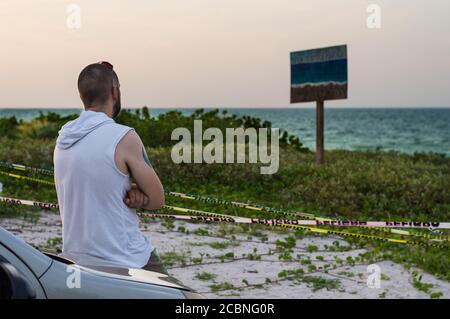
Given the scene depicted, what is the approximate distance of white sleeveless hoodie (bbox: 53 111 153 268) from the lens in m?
3.50

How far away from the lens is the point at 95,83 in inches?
142

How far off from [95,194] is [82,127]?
342 millimetres

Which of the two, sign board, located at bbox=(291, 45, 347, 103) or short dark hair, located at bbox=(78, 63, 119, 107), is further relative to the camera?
A: sign board, located at bbox=(291, 45, 347, 103)

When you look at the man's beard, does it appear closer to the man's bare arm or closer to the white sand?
the man's bare arm

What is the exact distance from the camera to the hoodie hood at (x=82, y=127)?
3537 mm

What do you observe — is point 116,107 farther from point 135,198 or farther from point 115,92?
point 135,198

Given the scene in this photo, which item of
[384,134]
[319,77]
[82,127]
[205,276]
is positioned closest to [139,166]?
[82,127]

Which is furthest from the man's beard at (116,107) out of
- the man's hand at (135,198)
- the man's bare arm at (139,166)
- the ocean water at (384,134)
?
the ocean water at (384,134)

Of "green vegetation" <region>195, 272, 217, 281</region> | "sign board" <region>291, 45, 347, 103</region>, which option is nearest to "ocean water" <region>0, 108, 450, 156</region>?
"sign board" <region>291, 45, 347, 103</region>

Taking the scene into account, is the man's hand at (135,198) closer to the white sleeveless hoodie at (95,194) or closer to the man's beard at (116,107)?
the white sleeveless hoodie at (95,194)

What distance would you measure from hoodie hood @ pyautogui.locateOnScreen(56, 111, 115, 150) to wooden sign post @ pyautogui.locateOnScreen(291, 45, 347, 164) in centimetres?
1263
